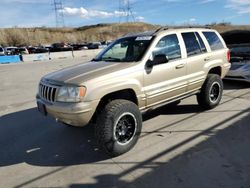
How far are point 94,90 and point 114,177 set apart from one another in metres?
1.28

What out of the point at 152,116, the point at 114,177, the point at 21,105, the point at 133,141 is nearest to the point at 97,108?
the point at 133,141

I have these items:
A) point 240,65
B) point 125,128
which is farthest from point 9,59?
point 125,128

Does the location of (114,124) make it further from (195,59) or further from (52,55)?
(52,55)

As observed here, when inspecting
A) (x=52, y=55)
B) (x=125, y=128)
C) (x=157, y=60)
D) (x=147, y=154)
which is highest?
(x=157, y=60)

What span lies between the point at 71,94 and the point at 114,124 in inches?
31.2

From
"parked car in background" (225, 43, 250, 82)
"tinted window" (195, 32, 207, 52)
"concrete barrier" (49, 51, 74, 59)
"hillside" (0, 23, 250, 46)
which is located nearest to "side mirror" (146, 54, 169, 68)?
"tinted window" (195, 32, 207, 52)

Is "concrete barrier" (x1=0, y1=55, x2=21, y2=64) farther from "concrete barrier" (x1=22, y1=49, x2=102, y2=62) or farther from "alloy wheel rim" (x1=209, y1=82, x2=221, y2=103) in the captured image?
"alloy wheel rim" (x1=209, y1=82, x2=221, y2=103)

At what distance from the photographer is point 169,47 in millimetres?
5473

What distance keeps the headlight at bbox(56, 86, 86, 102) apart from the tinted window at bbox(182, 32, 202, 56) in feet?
8.65

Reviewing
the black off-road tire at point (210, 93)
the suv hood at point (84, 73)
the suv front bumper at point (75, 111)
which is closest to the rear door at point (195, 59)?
the black off-road tire at point (210, 93)

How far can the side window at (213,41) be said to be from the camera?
257 inches

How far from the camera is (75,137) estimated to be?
539 centimetres

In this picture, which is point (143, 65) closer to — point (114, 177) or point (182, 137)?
point (182, 137)

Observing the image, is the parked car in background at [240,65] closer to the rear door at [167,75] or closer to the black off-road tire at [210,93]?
the black off-road tire at [210,93]
